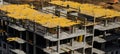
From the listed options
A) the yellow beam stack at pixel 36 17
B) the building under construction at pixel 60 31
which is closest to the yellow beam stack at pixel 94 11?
the building under construction at pixel 60 31

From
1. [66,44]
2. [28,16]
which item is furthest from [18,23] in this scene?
[66,44]

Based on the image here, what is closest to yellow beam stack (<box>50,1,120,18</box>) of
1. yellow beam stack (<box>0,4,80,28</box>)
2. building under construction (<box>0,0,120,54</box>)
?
building under construction (<box>0,0,120,54</box>)

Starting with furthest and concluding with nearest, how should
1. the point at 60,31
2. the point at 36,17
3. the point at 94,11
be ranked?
the point at 94,11 < the point at 36,17 < the point at 60,31

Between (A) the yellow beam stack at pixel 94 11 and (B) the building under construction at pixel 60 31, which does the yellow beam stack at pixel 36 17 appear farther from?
(A) the yellow beam stack at pixel 94 11

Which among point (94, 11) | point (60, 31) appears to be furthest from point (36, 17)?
point (94, 11)

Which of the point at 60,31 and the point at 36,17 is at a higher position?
the point at 36,17

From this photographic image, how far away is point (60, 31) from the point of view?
49.0m

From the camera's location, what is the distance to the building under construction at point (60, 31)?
4859 cm

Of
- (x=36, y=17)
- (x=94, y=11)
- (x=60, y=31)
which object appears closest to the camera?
(x=60, y=31)

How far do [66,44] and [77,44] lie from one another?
2224mm

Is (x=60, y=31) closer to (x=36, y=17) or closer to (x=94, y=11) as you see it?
(x=36, y=17)

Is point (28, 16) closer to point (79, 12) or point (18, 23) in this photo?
point (18, 23)

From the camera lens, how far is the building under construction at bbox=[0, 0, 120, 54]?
159ft

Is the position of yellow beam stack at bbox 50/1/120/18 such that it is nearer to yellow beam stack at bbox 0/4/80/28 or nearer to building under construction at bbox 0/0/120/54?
building under construction at bbox 0/0/120/54
